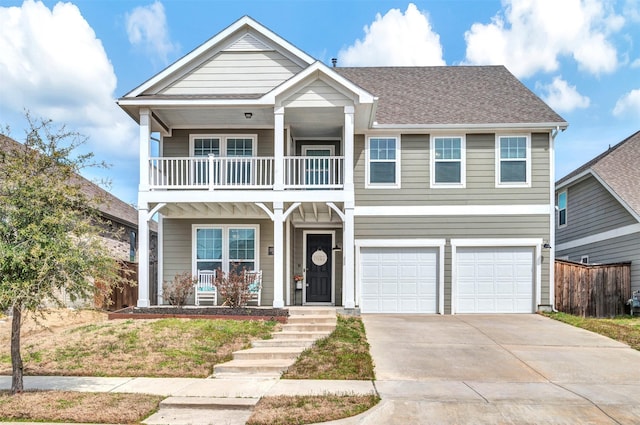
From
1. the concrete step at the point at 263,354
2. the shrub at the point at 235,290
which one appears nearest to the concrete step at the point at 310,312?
the shrub at the point at 235,290

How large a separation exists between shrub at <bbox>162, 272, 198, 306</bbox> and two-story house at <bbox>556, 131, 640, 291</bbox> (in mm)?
12687

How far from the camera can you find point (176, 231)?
1522cm

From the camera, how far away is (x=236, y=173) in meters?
13.6

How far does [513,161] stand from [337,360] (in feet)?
29.6

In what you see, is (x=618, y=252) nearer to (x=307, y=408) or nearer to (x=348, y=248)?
(x=348, y=248)

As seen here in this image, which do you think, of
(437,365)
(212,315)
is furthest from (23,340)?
(437,365)

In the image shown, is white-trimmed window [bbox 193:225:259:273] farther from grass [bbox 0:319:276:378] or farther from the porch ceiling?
grass [bbox 0:319:276:378]

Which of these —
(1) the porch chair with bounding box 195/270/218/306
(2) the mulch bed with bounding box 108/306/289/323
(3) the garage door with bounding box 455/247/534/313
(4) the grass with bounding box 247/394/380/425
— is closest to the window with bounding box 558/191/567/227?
(3) the garage door with bounding box 455/247/534/313

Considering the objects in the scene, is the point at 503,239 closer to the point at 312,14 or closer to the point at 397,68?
the point at 397,68

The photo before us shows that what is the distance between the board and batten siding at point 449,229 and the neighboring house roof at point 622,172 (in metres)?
3.02

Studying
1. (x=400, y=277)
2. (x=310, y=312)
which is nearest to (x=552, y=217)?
(x=400, y=277)

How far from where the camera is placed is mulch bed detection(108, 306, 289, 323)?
498 inches

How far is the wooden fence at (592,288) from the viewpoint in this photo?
1536cm

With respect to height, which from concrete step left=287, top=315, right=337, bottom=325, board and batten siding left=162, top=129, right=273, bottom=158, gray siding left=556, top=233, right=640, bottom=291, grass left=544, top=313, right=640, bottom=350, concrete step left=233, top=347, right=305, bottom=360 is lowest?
grass left=544, top=313, right=640, bottom=350
